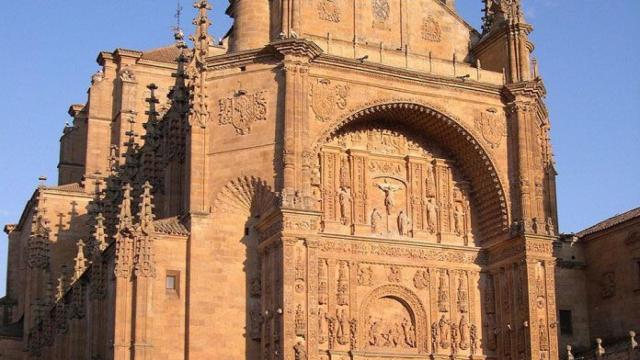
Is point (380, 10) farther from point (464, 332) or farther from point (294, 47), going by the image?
point (464, 332)

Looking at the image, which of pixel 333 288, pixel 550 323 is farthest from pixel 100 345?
pixel 550 323

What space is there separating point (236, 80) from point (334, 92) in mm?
2815

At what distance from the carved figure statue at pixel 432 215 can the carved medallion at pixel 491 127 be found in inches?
99.4

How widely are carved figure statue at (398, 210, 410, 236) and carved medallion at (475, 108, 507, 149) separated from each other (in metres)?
3.42

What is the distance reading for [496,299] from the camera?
1231 inches

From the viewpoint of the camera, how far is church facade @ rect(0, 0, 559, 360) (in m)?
27.7

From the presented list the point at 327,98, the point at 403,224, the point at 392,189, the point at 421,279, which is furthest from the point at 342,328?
the point at 327,98

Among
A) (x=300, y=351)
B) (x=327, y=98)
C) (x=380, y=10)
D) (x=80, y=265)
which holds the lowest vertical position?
(x=300, y=351)

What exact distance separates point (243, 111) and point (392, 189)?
540cm

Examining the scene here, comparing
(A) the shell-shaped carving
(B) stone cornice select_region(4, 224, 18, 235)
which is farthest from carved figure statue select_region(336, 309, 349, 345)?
(B) stone cornice select_region(4, 224, 18, 235)

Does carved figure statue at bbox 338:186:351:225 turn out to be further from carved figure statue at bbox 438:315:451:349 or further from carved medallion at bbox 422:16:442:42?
carved medallion at bbox 422:16:442:42

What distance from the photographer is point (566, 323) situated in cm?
3516

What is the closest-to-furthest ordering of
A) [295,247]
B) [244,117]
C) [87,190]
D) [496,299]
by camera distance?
[295,247] → [244,117] → [496,299] → [87,190]

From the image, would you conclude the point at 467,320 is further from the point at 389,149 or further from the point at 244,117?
the point at 244,117
